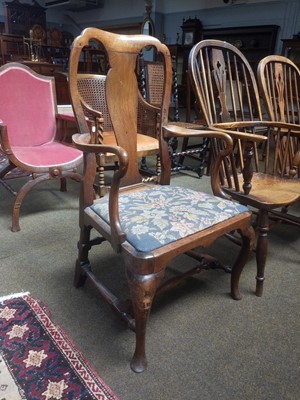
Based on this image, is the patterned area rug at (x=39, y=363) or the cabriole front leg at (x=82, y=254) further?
the cabriole front leg at (x=82, y=254)

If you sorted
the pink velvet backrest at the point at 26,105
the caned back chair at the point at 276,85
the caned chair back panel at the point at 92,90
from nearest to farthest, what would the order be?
1. the caned back chair at the point at 276,85
2. the pink velvet backrest at the point at 26,105
3. the caned chair back panel at the point at 92,90

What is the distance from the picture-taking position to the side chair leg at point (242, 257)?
1.23 m

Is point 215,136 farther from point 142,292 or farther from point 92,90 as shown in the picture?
point 92,90

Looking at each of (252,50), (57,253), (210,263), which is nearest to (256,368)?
(210,263)

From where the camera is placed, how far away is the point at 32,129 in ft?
7.39

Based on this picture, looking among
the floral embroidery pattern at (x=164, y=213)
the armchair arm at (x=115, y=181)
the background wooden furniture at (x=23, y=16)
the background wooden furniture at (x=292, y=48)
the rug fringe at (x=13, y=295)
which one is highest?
the background wooden furniture at (x=23, y=16)

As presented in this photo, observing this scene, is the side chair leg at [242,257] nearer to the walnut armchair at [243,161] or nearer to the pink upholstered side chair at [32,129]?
the walnut armchair at [243,161]

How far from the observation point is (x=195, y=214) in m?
1.08

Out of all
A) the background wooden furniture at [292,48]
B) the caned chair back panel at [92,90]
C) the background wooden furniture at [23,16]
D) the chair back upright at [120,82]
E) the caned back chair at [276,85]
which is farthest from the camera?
the background wooden furniture at [23,16]

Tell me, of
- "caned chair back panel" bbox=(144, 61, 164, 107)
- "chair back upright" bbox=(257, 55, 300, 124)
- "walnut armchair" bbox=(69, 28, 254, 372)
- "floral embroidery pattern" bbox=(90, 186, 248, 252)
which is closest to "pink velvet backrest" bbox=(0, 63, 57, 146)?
"caned chair back panel" bbox=(144, 61, 164, 107)

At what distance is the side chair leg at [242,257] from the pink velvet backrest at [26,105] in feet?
5.49

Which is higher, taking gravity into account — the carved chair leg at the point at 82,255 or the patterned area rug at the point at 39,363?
the carved chair leg at the point at 82,255

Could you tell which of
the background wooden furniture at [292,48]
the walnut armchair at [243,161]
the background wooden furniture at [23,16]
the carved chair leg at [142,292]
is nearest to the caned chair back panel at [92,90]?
the walnut armchair at [243,161]

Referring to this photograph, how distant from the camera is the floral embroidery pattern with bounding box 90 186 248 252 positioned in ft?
3.14
